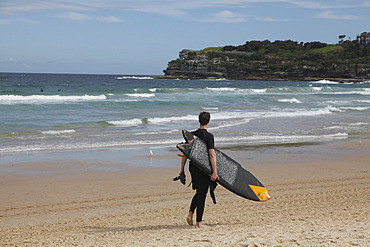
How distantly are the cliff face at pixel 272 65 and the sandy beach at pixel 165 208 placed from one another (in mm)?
112870

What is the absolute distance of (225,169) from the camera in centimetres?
567

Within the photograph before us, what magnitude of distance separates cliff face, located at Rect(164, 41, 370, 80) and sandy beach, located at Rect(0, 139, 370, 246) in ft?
370

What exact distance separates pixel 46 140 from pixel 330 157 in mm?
8962

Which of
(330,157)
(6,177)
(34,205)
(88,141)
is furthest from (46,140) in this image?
(330,157)

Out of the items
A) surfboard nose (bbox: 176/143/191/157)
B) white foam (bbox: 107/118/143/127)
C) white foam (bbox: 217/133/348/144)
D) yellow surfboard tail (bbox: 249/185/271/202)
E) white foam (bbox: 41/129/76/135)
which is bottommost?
white foam (bbox: 217/133/348/144)

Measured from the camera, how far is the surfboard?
5.18 meters

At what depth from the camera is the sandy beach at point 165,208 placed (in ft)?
15.9

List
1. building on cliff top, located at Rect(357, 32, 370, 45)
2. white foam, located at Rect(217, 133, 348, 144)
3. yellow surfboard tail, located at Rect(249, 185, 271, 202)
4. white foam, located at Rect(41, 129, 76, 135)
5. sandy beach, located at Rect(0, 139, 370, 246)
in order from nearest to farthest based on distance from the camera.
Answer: sandy beach, located at Rect(0, 139, 370, 246) < yellow surfboard tail, located at Rect(249, 185, 271, 202) < white foam, located at Rect(217, 133, 348, 144) < white foam, located at Rect(41, 129, 76, 135) < building on cliff top, located at Rect(357, 32, 370, 45)

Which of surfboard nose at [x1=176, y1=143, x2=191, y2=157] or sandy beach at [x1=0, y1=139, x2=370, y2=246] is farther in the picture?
surfboard nose at [x1=176, y1=143, x2=191, y2=157]

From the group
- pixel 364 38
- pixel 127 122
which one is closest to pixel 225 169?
pixel 127 122

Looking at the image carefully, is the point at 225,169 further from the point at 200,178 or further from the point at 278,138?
the point at 278,138

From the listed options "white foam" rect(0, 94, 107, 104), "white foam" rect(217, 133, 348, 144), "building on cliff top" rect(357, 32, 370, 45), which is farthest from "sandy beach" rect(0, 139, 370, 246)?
"building on cliff top" rect(357, 32, 370, 45)

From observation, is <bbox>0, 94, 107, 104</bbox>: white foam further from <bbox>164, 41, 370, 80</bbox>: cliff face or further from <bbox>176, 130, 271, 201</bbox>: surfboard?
<bbox>164, 41, 370, 80</bbox>: cliff face

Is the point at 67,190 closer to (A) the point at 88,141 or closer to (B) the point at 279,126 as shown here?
(A) the point at 88,141
